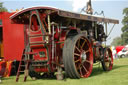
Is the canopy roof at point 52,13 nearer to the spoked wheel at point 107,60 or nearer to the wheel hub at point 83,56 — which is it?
the wheel hub at point 83,56

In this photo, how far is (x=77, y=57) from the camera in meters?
7.75

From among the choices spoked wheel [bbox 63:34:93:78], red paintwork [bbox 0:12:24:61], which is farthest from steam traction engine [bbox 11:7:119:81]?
red paintwork [bbox 0:12:24:61]

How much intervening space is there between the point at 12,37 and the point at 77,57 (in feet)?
14.5

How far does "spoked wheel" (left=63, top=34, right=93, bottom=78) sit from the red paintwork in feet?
12.2

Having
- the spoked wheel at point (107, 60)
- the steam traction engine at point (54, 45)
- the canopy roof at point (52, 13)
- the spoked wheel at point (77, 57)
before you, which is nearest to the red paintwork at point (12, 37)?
the canopy roof at point (52, 13)

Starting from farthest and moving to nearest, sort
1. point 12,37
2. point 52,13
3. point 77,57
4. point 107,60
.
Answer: point 12,37 < point 107,60 < point 77,57 < point 52,13

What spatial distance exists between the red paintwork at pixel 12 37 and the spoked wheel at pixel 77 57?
372 cm

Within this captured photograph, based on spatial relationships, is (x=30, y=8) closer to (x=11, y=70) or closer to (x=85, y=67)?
(x=85, y=67)

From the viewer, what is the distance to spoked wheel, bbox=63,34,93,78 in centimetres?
691

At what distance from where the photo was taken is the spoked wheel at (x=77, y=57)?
22.7 ft

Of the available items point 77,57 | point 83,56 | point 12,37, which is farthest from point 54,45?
point 12,37

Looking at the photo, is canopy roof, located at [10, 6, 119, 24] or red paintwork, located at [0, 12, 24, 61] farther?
red paintwork, located at [0, 12, 24, 61]

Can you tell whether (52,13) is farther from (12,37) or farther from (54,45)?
(12,37)

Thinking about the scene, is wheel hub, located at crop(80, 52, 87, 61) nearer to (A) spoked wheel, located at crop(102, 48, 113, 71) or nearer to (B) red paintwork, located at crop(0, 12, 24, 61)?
(A) spoked wheel, located at crop(102, 48, 113, 71)
